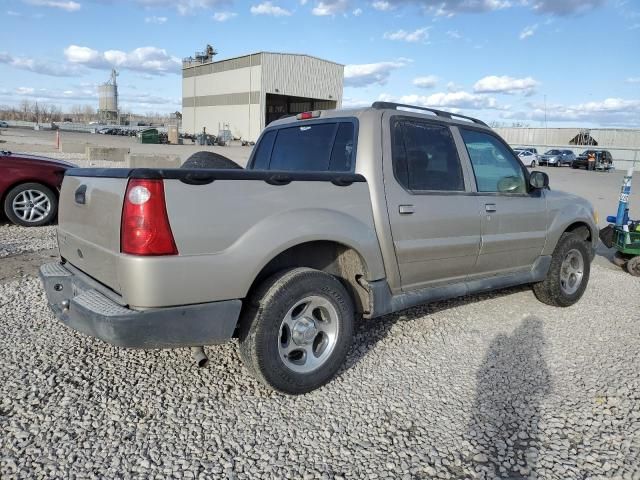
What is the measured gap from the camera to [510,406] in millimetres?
3252

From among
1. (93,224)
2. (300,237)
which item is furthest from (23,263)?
(300,237)

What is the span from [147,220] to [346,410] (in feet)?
5.52

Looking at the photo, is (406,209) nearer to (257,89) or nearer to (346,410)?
(346,410)

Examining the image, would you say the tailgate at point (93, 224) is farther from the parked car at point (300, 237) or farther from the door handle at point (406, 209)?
the door handle at point (406, 209)

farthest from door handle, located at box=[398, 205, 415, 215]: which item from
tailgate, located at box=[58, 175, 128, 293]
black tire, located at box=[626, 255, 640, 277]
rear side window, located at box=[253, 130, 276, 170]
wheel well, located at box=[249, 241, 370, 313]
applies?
black tire, located at box=[626, 255, 640, 277]

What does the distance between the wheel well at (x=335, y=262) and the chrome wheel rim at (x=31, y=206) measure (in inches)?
244

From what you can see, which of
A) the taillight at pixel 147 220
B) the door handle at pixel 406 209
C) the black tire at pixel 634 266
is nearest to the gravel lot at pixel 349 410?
the taillight at pixel 147 220

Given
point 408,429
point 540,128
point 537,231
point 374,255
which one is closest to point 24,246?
point 374,255

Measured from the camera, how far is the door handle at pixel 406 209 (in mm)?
3623

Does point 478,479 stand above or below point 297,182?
below

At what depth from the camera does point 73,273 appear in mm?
3438

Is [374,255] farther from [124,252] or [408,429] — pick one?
[124,252]

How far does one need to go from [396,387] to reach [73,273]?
238cm

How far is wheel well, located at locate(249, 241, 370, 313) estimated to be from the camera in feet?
11.1
